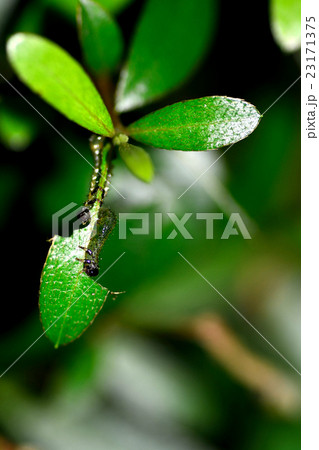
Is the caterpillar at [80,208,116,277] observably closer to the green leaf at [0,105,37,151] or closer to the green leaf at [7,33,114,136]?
the green leaf at [7,33,114,136]

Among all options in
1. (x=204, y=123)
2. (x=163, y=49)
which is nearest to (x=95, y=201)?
(x=204, y=123)

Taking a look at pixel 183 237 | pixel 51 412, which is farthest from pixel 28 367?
pixel 183 237

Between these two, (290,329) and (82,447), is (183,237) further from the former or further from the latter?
(82,447)

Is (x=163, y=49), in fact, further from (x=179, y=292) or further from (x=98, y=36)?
(x=179, y=292)
